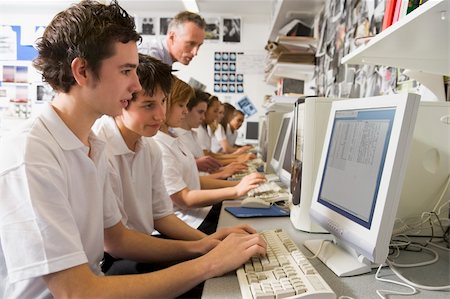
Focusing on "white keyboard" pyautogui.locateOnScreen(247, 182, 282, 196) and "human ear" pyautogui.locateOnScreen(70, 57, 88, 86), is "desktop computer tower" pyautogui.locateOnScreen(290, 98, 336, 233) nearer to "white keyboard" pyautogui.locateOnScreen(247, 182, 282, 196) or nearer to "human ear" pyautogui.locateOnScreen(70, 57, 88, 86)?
"white keyboard" pyautogui.locateOnScreen(247, 182, 282, 196)

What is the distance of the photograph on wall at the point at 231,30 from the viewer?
4.29 m

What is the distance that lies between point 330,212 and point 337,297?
23 centimetres

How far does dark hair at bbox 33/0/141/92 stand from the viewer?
800mm

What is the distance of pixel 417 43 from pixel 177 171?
1.00 meters

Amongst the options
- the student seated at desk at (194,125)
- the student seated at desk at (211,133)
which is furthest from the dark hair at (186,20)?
the student seated at desk at (211,133)

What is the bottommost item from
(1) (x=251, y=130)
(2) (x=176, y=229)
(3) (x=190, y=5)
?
(2) (x=176, y=229)

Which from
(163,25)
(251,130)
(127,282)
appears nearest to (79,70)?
(127,282)

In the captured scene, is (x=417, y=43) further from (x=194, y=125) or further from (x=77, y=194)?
(x=194, y=125)

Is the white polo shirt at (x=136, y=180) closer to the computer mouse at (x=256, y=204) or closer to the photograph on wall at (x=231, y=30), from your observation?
the computer mouse at (x=256, y=204)

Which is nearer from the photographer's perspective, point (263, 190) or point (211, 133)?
point (263, 190)

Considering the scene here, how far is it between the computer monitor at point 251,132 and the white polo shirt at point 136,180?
3305 millimetres

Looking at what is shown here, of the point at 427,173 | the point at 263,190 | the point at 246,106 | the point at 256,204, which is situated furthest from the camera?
the point at 246,106

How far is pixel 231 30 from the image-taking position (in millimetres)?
4305

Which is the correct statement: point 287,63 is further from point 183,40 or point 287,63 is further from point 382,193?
point 382,193
